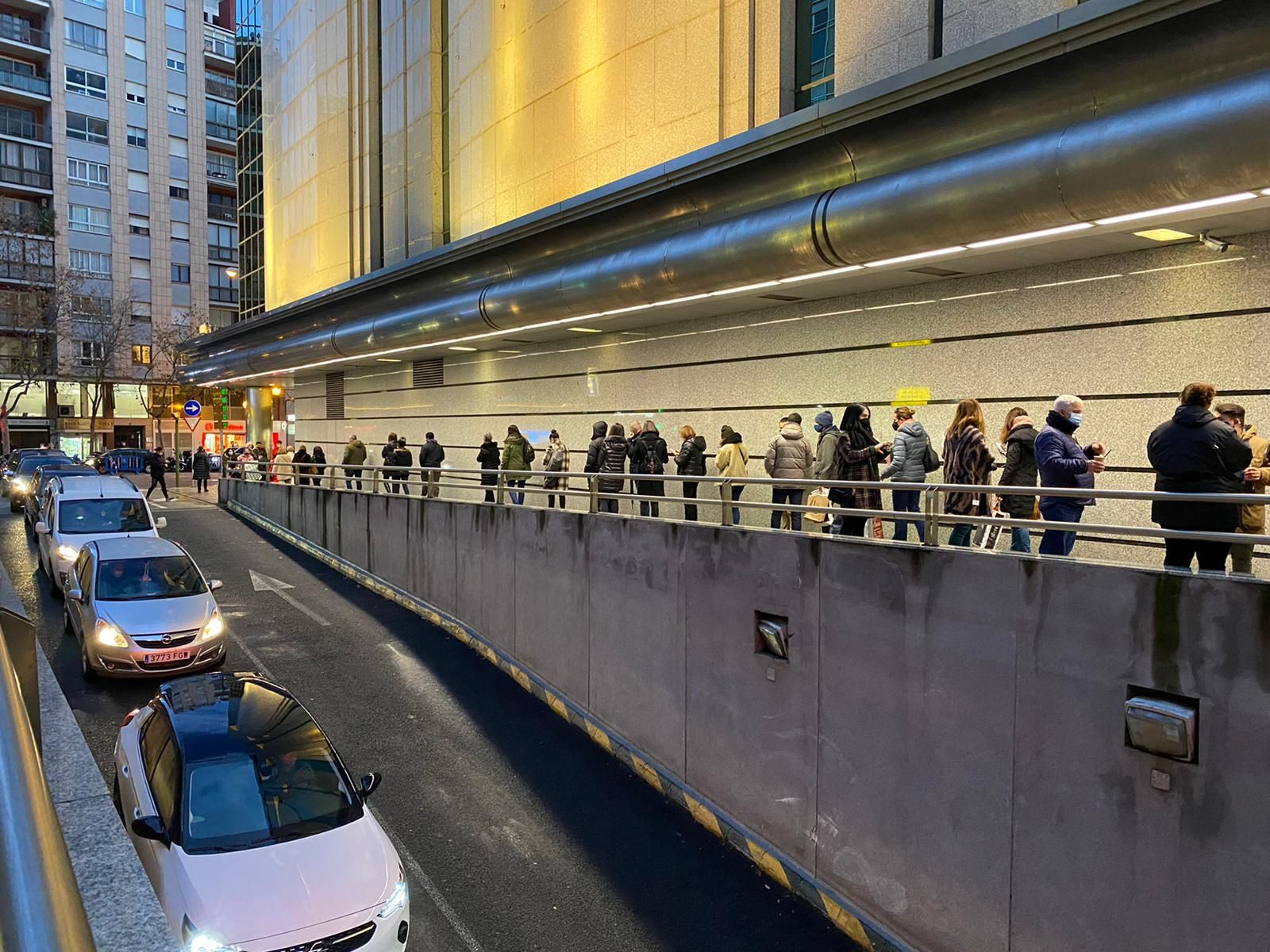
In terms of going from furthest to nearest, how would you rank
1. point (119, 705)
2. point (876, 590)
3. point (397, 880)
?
point (119, 705) < point (876, 590) < point (397, 880)

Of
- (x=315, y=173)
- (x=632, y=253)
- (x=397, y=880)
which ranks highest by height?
(x=315, y=173)

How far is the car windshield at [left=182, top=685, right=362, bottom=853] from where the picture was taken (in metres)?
6.19

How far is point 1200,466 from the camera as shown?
575cm

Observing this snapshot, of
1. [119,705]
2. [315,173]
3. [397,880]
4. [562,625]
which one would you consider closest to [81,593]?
[119,705]

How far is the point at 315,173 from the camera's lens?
28594mm

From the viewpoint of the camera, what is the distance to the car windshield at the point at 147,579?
11297 millimetres

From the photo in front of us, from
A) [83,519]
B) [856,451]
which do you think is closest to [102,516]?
[83,519]

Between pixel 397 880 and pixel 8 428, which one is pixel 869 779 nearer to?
pixel 397 880

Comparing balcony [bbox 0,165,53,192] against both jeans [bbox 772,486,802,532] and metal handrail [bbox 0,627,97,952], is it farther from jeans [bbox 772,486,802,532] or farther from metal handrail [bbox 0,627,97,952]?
metal handrail [bbox 0,627,97,952]

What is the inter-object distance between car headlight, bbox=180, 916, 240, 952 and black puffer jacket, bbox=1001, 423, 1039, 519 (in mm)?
6525

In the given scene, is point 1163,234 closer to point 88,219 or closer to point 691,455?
point 691,455

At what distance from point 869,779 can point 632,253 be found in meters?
8.26

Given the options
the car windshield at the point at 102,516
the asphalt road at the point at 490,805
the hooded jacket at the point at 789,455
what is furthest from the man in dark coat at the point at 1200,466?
the car windshield at the point at 102,516

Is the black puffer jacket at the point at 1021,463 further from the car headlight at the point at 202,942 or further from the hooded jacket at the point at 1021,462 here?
the car headlight at the point at 202,942
